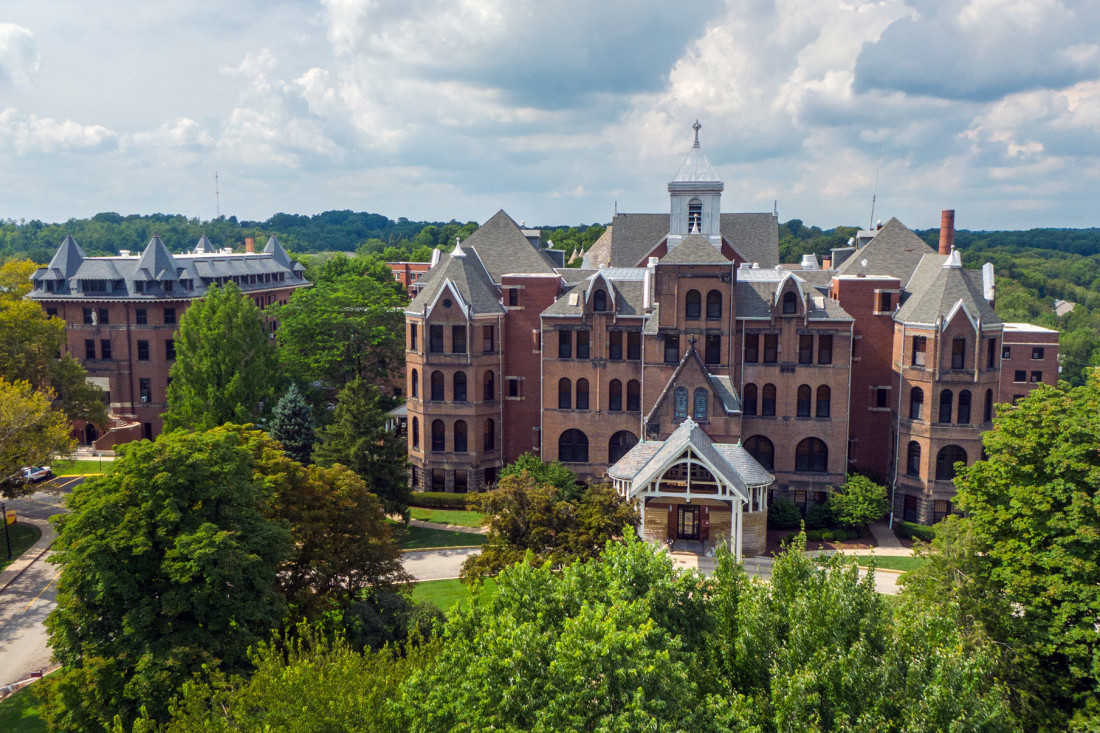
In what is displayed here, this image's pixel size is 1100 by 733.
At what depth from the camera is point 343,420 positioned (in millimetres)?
50906

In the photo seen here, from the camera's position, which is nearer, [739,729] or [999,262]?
[739,729]

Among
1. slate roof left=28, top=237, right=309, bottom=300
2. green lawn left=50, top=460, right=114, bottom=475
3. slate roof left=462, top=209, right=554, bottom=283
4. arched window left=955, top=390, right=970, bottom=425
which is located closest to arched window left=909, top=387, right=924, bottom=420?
arched window left=955, top=390, right=970, bottom=425

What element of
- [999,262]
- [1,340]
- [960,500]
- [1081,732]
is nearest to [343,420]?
[1,340]

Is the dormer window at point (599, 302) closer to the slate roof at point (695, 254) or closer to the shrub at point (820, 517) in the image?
the slate roof at point (695, 254)

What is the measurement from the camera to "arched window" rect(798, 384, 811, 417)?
55625 millimetres

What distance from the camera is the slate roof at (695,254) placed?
53312 mm

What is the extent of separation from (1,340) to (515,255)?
3623cm

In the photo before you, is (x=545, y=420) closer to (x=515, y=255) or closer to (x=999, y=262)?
(x=515, y=255)

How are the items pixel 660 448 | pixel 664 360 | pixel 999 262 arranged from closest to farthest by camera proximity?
pixel 660 448, pixel 664 360, pixel 999 262

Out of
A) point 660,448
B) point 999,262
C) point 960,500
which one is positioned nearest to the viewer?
point 960,500

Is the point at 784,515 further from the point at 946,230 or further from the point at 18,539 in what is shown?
the point at 18,539

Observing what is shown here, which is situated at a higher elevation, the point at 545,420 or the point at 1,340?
the point at 1,340

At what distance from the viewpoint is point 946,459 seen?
2105 inches

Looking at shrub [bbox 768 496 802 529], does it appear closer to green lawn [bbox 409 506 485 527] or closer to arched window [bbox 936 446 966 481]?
arched window [bbox 936 446 966 481]
